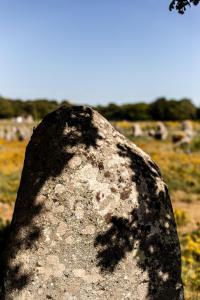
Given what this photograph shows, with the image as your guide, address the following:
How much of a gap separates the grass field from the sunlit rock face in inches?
86.8

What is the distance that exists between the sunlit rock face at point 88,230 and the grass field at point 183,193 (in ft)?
7.23

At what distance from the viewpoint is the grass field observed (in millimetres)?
8500

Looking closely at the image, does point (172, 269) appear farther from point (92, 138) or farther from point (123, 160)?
point (92, 138)

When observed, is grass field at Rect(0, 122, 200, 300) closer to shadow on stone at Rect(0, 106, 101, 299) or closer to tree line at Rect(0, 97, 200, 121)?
shadow on stone at Rect(0, 106, 101, 299)

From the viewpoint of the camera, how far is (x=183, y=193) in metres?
16.4

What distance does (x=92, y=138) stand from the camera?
509 cm

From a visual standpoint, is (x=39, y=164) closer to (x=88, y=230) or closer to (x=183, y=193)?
(x=88, y=230)

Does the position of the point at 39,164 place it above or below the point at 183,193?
above

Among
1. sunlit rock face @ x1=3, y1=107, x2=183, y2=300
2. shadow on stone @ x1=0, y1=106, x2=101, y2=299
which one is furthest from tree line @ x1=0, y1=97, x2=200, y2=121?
Result: sunlit rock face @ x1=3, y1=107, x2=183, y2=300

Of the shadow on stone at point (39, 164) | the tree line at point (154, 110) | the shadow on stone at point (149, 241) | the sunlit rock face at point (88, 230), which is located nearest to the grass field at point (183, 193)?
the shadow on stone at point (149, 241)

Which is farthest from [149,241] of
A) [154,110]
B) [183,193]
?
[154,110]

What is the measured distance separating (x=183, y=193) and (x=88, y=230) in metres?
12.1

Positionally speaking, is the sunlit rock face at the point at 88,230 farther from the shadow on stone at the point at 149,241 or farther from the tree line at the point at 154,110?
the tree line at the point at 154,110

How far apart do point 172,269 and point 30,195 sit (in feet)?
5.16
